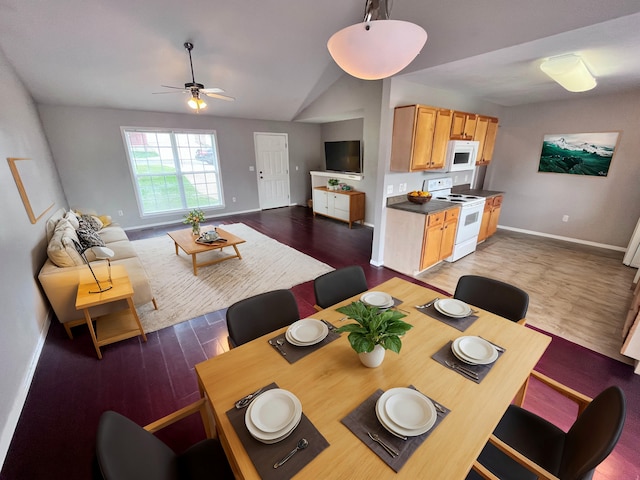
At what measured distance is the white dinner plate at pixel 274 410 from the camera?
3.03 feet

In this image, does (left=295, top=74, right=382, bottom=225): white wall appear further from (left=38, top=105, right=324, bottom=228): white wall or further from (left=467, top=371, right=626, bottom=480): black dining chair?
(left=467, top=371, right=626, bottom=480): black dining chair

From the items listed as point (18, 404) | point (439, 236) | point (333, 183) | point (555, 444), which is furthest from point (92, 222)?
point (555, 444)

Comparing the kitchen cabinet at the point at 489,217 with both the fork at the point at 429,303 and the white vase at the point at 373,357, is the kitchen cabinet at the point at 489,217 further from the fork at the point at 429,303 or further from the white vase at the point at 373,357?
the white vase at the point at 373,357

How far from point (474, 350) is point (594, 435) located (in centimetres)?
43

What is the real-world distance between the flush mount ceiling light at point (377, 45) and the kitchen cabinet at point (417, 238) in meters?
2.31

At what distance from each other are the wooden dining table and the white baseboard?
57.8 inches

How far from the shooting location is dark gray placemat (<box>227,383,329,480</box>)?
31.7 inches

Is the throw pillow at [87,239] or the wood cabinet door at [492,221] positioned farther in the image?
the wood cabinet door at [492,221]

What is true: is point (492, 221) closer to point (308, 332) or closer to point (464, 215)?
point (464, 215)

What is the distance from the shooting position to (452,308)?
160 centimetres

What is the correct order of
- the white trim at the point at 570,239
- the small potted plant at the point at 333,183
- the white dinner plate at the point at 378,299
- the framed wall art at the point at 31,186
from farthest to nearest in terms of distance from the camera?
the small potted plant at the point at 333,183, the white trim at the point at 570,239, the framed wall art at the point at 31,186, the white dinner plate at the point at 378,299

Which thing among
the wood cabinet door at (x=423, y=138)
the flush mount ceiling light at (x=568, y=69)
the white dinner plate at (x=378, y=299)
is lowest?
the white dinner plate at (x=378, y=299)

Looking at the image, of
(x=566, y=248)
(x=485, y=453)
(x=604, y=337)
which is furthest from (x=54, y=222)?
(x=566, y=248)

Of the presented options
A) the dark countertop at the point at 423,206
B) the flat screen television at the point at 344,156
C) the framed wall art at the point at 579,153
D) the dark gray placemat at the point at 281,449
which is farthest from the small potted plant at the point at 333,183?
the dark gray placemat at the point at 281,449
